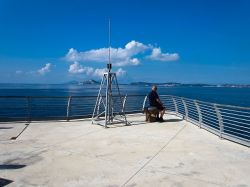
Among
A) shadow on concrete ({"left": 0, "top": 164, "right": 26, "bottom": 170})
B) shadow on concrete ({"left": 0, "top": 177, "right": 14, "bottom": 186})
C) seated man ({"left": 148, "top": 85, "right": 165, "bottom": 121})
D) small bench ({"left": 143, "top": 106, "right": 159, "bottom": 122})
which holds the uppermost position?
seated man ({"left": 148, "top": 85, "right": 165, "bottom": 121})

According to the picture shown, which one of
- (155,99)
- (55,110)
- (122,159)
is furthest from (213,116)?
(55,110)

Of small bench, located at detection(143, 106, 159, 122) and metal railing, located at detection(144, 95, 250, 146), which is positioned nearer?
metal railing, located at detection(144, 95, 250, 146)

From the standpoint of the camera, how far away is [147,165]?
18.7 ft

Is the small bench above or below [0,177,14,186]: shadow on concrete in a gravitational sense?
above

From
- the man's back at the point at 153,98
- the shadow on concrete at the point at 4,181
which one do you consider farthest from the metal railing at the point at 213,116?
the shadow on concrete at the point at 4,181

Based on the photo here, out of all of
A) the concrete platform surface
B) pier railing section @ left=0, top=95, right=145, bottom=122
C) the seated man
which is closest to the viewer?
the concrete platform surface

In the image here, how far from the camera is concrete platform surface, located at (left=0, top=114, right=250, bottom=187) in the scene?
486 cm

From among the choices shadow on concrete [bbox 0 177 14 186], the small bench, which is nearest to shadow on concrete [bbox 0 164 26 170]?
shadow on concrete [bbox 0 177 14 186]

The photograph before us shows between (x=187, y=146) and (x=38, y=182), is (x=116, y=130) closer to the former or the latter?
(x=187, y=146)

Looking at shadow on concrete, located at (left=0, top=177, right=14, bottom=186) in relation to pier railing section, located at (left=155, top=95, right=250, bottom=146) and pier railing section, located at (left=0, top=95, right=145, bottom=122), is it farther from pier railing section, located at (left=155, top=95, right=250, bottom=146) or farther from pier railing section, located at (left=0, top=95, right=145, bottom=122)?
pier railing section, located at (left=0, top=95, right=145, bottom=122)

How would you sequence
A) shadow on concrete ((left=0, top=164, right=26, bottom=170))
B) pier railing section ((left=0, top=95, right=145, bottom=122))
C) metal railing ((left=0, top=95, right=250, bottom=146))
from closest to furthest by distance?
shadow on concrete ((left=0, top=164, right=26, bottom=170))
metal railing ((left=0, top=95, right=250, bottom=146))
pier railing section ((left=0, top=95, right=145, bottom=122))

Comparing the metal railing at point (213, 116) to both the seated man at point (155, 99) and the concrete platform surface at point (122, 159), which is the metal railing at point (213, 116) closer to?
the concrete platform surface at point (122, 159)

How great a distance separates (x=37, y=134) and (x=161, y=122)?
16.4 ft

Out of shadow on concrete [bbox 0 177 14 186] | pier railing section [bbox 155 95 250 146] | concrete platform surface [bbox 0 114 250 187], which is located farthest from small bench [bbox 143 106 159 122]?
shadow on concrete [bbox 0 177 14 186]
